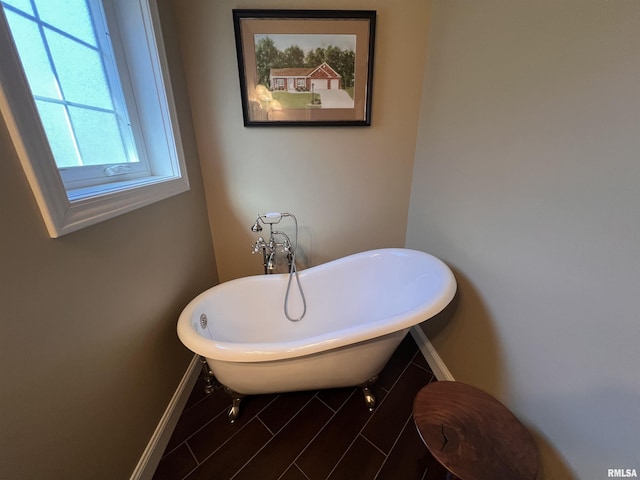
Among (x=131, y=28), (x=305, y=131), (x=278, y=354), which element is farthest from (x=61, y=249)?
(x=305, y=131)

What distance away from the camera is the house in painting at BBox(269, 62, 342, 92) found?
4.42 ft

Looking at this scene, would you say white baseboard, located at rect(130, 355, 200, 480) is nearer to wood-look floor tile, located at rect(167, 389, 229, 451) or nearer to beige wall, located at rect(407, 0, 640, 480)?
wood-look floor tile, located at rect(167, 389, 229, 451)

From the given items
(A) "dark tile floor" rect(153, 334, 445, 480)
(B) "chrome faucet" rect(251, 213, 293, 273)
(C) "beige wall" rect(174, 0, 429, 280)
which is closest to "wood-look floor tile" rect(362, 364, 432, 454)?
(A) "dark tile floor" rect(153, 334, 445, 480)

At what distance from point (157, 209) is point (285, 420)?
1.16 m

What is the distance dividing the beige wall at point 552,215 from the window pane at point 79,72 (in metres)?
1.54

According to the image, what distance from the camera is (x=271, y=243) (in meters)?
1.51

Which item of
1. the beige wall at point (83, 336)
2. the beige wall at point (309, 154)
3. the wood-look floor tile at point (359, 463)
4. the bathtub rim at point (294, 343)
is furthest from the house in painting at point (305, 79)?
the wood-look floor tile at point (359, 463)

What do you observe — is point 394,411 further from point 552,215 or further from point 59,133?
point 59,133

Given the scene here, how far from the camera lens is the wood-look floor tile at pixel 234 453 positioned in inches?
38.0

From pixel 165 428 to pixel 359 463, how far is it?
87cm

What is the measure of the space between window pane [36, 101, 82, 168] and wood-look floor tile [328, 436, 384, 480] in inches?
59.9

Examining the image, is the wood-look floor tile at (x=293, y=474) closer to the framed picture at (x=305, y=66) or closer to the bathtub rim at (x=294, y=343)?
the bathtub rim at (x=294, y=343)

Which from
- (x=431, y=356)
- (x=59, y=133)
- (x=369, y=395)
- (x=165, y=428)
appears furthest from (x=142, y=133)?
(x=431, y=356)

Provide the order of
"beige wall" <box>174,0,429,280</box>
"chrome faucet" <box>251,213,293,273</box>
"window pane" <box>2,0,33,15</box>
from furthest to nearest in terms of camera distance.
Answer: "chrome faucet" <box>251,213,293,273</box> → "beige wall" <box>174,0,429,280</box> → "window pane" <box>2,0,33,15</box>
